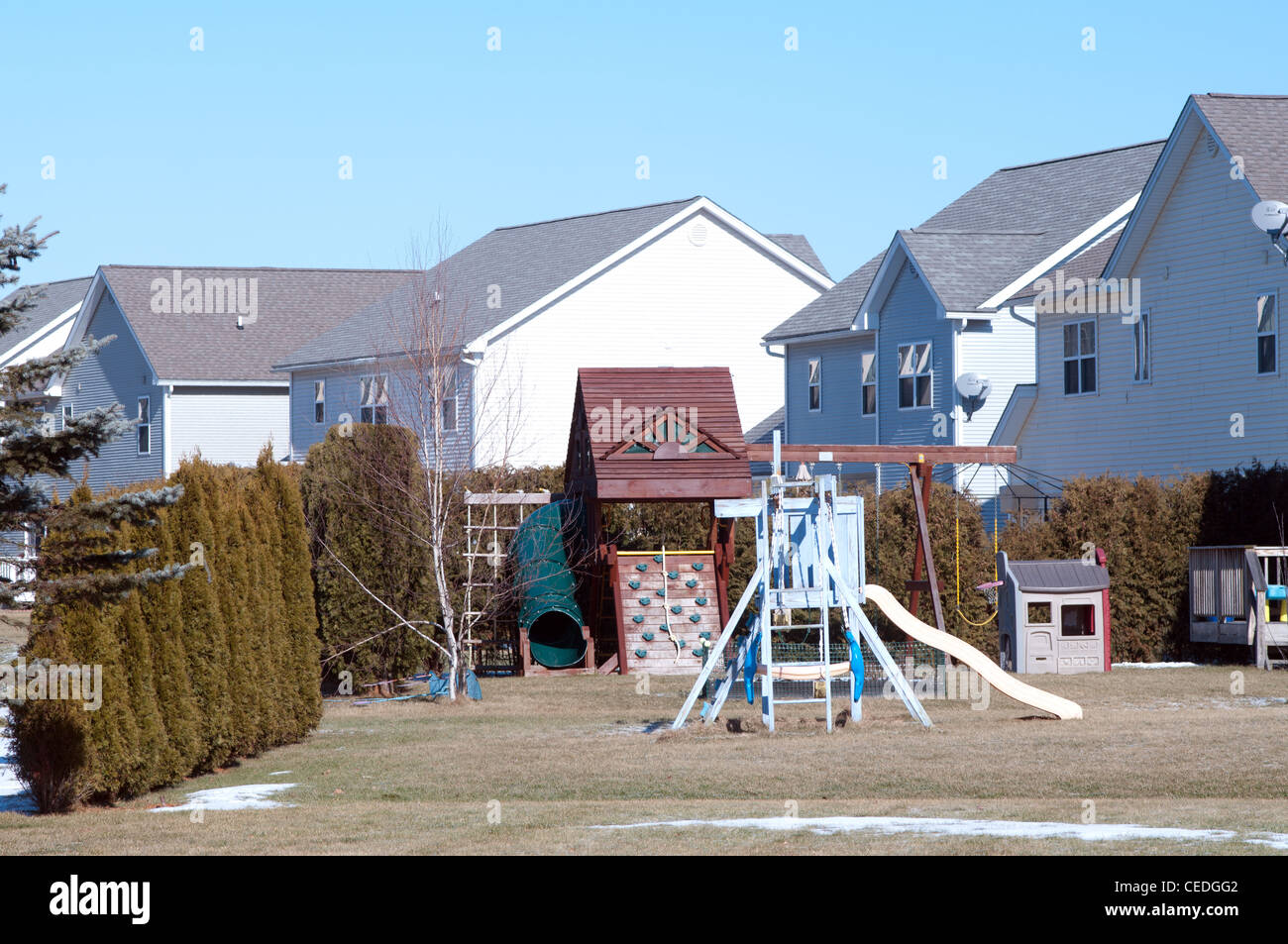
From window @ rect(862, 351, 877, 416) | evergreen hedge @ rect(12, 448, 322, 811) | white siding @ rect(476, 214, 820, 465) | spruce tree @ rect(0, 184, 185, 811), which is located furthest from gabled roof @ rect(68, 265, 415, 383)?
spruce tree @ rect(0, 184, 185, 811)

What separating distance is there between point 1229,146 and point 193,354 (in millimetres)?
31193

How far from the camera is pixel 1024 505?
105ft

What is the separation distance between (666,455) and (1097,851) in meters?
15.6

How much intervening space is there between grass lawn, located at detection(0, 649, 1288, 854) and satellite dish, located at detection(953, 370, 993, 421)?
47.1ft

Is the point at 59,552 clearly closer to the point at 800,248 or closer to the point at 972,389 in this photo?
the point at 972,389

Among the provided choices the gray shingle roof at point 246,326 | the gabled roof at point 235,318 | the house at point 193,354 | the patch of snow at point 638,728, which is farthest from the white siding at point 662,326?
the patch of snow at point 638,728

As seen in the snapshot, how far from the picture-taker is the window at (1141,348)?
29.1 meters

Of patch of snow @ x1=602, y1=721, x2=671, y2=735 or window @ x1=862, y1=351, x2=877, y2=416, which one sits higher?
window @ x1=862, y1=351, x2=877, y2=416

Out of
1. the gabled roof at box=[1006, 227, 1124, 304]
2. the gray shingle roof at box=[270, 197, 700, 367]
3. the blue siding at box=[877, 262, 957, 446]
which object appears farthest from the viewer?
the gray shingle roof at box=[270, 197, 700, 367]

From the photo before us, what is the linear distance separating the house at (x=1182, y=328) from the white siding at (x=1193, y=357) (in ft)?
0.07

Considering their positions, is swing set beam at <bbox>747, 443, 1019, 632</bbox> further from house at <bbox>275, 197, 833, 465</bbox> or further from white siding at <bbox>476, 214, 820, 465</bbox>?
white siding at <bbox>476, 214, 820, 465</bbox>

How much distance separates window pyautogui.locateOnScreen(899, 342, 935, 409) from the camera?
33.6m
